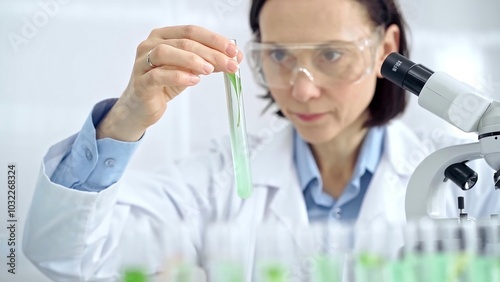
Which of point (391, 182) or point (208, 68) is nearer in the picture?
point (208, 68)

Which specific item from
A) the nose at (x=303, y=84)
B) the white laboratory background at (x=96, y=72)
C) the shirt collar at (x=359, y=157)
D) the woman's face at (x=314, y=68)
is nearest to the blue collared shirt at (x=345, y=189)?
the shirt collar at (x=359, y=157)

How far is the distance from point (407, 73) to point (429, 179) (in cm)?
16

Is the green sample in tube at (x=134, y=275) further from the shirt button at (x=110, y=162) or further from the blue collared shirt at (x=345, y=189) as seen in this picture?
the blue collared shirt at (x=345, y=189)

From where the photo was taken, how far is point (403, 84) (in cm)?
100

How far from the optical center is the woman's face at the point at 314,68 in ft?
4.77

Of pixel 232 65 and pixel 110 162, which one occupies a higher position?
pixel 232 65

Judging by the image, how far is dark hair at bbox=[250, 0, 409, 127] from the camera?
159 cm

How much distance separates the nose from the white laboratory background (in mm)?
469

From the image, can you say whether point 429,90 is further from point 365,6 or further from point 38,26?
point 38,26

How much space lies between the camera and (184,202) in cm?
162

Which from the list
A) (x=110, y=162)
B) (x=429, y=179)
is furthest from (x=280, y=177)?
(x=429, y=179)

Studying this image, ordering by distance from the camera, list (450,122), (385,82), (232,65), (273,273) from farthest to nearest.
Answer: (385,82) → (232,65) → (450,122) → (273,273)

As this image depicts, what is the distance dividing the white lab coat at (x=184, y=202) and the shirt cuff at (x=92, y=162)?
26 mm

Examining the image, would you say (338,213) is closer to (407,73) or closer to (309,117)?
(309,117)
